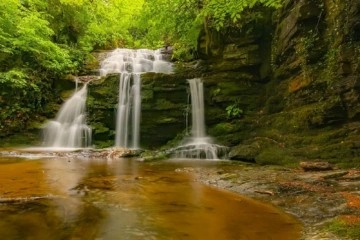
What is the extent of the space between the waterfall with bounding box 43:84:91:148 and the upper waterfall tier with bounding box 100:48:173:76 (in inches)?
108

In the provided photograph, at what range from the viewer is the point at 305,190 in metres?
5.57

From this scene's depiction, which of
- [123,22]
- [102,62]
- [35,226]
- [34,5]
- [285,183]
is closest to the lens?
[35,226]

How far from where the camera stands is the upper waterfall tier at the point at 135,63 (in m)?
17.5

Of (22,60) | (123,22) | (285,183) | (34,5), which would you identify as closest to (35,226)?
(285,183)

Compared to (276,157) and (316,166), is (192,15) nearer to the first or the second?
(276,157)

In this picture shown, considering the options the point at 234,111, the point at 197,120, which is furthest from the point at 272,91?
the point at 197,120

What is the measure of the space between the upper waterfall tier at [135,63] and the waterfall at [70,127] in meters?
2.73

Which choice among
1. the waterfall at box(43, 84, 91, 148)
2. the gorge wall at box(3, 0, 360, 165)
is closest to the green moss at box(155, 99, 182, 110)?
the gorge wall at box(3, 0, 360, 165)

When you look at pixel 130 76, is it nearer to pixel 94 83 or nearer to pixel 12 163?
pixel 94 83

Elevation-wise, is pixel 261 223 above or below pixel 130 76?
below

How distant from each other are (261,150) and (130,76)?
23.4 ft

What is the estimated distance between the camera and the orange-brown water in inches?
147

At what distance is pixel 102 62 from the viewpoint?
1848 cm

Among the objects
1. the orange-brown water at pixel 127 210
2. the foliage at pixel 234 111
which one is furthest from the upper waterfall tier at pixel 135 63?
the orange-brown water at pixel 127 210
